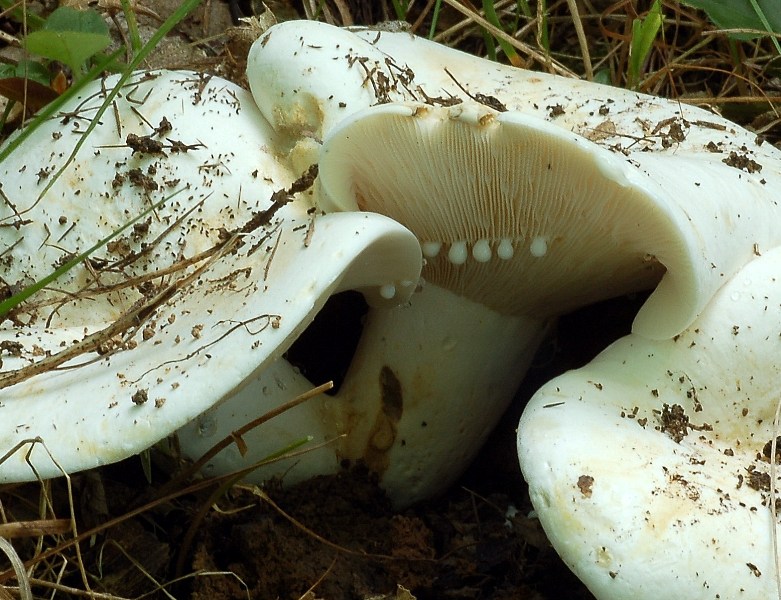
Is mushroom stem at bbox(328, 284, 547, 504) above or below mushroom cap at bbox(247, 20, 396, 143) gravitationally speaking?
below

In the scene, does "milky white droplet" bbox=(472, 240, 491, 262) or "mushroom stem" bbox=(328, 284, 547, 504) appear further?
"mushroom stem" bbox=(328, 284, 547, 504)

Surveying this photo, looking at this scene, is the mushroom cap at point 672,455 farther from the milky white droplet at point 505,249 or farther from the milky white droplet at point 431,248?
the milky white droplet at point 431,248

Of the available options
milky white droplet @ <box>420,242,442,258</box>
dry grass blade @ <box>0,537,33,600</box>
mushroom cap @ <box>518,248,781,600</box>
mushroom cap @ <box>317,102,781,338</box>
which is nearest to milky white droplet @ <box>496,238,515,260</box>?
mushroom cap @ <box>317,102,781,338</box>

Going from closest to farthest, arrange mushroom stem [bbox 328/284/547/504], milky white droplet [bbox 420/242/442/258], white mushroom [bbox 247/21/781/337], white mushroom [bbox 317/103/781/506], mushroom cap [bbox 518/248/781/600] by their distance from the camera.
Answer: mushroom cap [bbox 518/248/781/600] → white mushroom [bbox 317/103/781/506] → white mushroom [bbox 247/21/781/337] → milky white droplet [bbox 420/242/442/258] → mushroom stem [bbox 328/284/547/504]

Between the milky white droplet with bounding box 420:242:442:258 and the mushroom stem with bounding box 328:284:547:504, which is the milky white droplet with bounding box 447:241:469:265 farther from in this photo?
the mushroom stem with bounding box 328:284:547:504

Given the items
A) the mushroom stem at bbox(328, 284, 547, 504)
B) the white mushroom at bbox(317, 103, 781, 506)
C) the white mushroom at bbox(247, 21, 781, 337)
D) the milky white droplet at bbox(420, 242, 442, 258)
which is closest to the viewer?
the white mushroom at bbox(317, 103, 781, 506)

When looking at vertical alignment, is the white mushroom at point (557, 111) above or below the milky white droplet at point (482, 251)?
above

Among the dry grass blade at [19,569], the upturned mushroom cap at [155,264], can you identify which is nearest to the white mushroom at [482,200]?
the upturned mushroom cap at [155,264]

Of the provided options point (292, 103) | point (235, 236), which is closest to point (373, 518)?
point (235, 236)
